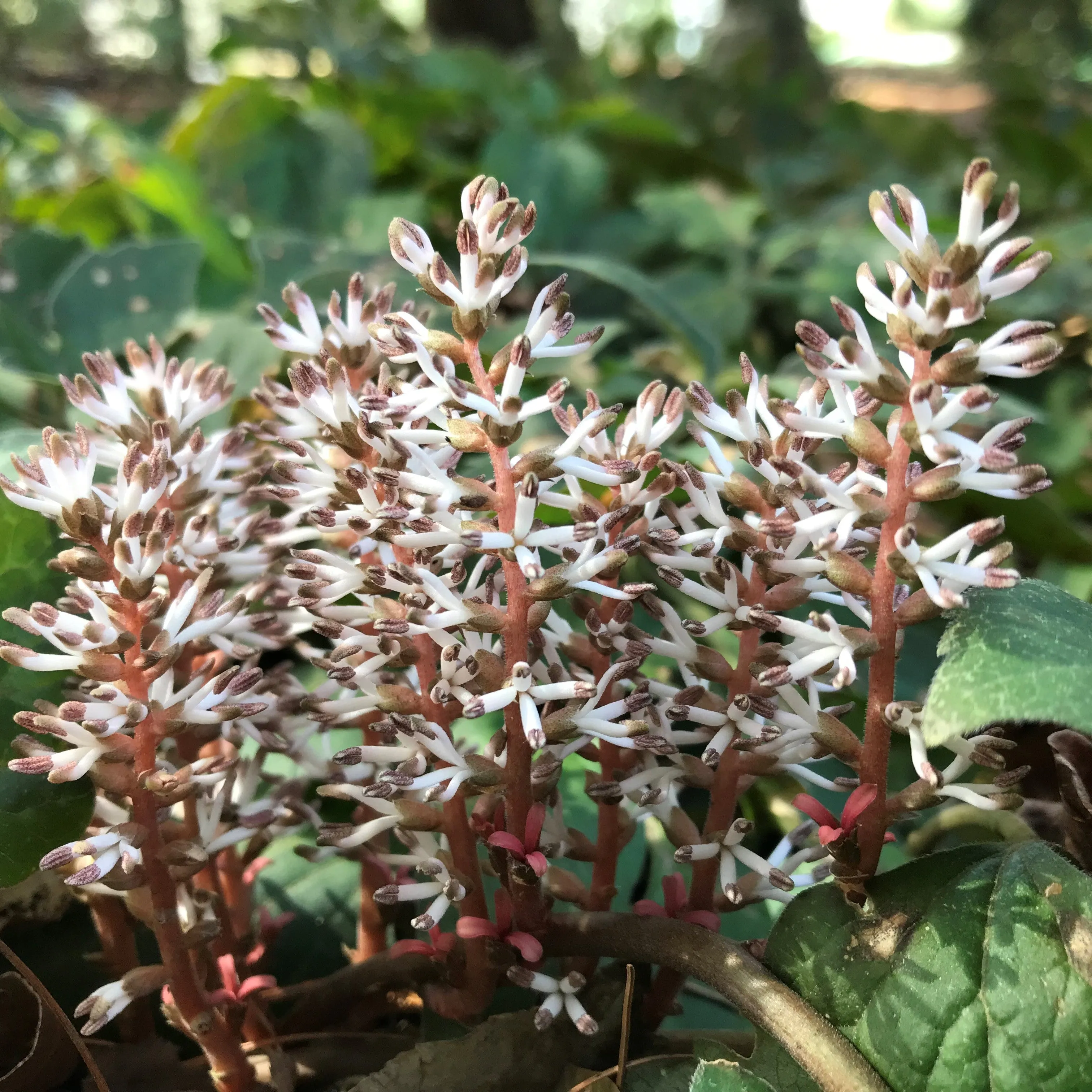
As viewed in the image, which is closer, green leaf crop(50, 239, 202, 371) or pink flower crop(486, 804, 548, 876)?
pink flower crop(486, 804, 548, 876)

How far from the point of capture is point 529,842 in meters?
0.45

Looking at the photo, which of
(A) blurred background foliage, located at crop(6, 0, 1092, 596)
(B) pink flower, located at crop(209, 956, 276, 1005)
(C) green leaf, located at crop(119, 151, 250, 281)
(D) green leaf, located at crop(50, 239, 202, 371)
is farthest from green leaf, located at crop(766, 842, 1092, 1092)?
(C) green leaf, located at crop(119, 151, 250, 281)

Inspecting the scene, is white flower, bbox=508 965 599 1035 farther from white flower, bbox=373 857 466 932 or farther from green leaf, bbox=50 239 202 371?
green leaf, bbox=50 239 202 371

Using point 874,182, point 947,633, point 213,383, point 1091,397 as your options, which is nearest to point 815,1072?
point 947,633

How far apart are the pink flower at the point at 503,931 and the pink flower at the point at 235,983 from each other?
0.38 ft

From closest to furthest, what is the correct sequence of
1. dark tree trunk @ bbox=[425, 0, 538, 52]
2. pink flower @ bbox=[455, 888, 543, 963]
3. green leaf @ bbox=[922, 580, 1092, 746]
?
green leaf @ bbox=[922, 580, 1092, 746], pink flower @ bbox=[455, 888, 543, 963], dark tree trunk @ bbox=[425, 0, 538, 52]

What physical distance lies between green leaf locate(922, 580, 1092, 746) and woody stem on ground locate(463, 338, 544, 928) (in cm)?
17

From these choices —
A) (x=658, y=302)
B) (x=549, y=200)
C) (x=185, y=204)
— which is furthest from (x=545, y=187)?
A: (x=658, y=302)

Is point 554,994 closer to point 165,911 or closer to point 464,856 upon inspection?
point 464,856

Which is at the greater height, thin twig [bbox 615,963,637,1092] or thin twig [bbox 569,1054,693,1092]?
thin twig [bbox 615,963,637,1092]

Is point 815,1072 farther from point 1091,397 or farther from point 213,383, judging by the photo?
point 1091,397

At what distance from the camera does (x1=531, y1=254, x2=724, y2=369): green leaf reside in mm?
958

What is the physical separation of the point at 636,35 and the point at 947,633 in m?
3.97

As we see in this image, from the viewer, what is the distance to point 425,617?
0.42 meters
